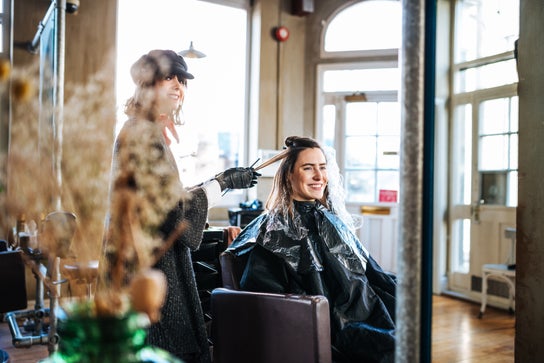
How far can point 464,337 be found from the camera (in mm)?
3660

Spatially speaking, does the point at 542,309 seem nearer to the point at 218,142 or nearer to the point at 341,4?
the point at 218,142

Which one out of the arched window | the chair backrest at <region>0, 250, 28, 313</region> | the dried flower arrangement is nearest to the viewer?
the dried flower arrangement

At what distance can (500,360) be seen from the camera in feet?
10.5

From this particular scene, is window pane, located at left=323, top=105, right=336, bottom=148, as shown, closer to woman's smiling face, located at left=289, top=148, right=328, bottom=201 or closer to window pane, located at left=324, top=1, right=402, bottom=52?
window pane, located at left=324, top=1, right=402, bottom=52

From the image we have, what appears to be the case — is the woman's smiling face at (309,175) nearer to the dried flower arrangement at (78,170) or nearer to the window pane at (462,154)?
the dried flower arrangement at (78,170)

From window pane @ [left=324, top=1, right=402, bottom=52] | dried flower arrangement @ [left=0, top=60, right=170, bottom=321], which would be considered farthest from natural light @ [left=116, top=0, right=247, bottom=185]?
dried flower arrangement @ [left=0, top=60, right=170, bottom=321]

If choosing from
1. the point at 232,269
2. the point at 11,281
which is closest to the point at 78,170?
the point at 232,269

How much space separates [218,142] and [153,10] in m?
1.48

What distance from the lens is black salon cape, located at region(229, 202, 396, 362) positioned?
1.95m

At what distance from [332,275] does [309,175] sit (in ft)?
1.57

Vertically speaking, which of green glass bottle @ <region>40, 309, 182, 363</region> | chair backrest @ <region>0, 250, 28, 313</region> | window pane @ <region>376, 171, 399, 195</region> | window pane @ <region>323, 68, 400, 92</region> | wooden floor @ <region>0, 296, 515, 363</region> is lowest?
wooden floor @ <region>0, 296, 515, 363</region>

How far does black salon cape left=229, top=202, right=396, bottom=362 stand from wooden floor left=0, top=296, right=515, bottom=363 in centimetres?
125

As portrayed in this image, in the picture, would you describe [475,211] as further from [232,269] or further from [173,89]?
[173,89]

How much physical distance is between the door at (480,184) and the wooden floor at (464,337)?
43 centimetres
